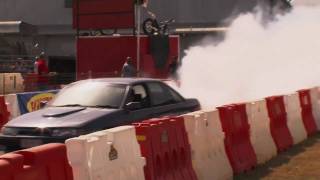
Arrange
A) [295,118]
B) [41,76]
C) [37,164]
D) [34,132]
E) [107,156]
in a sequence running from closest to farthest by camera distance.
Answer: [37,164]
[107,156]
[34,132]
[295,118]
[41,76]

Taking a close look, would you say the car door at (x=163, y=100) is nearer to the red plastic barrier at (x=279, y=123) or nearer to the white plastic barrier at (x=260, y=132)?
the white plastic barrier at (x=260, y=132)

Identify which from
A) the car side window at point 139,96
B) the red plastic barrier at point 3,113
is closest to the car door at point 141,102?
the car side window at point 139,96

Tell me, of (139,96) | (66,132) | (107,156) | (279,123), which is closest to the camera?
(107,156)

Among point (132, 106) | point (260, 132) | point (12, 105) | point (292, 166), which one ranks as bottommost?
point (292, 166)

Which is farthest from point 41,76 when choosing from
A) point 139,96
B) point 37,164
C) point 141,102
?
point 37,164

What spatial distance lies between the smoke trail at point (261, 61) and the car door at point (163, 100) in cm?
987

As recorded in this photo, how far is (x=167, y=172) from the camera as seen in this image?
284 inches

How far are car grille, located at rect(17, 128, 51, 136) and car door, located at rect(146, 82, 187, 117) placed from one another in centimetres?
198

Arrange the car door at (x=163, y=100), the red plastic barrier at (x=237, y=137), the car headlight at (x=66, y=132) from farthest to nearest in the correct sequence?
the car door at (x=163, y=100), the red plastic barrier at (x=237, y=137), the car headlight at (x=66, y=132)

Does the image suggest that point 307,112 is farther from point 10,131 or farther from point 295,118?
point 10,131

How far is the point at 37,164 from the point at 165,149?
8.84 feet

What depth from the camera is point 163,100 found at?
1069 centimetres

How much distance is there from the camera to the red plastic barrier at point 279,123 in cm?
1091

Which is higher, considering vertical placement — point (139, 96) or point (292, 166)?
point (139, 96)
